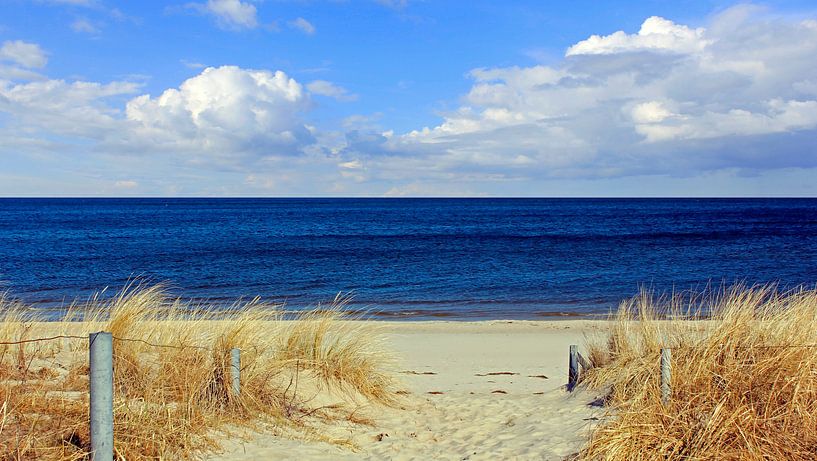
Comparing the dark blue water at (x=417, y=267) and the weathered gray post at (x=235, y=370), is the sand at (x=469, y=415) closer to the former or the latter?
the weathered gray post at (x=235, y=370)

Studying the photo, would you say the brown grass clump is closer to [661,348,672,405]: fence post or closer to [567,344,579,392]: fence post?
[661,348,672,405]: fence post

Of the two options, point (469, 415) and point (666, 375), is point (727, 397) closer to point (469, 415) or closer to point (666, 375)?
point (666, 375)

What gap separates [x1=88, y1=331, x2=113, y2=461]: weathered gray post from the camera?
3.94 metres

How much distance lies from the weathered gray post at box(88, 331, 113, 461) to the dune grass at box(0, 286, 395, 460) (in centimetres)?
44

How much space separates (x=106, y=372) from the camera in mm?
3996

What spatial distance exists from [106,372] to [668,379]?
440 centimetres

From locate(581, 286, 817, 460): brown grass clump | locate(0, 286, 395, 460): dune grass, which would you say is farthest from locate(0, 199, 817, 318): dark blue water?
locate(581, 286, 817, 460): brown grass clump

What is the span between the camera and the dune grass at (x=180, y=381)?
494cm

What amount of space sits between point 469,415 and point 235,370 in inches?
119

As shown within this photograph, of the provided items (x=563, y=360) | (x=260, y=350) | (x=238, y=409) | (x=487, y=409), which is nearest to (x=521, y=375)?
(x=563, y=360)

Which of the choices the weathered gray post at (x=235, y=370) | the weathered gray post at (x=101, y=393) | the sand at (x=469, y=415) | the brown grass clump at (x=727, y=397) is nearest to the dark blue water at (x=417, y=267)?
the sand at (x=469, y=415)

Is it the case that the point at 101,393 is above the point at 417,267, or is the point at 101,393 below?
above

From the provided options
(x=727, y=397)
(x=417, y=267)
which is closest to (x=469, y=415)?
(x=727, y=397)

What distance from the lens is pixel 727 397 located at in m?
5.21
